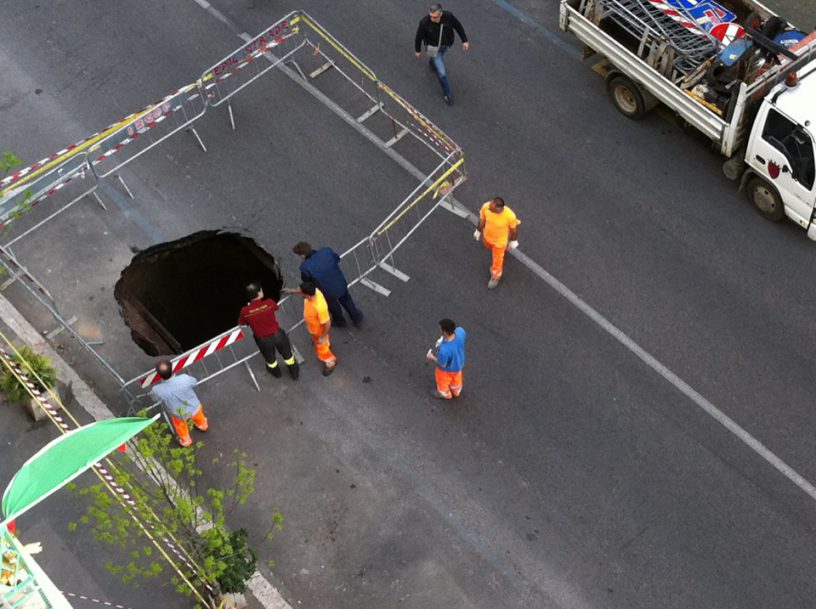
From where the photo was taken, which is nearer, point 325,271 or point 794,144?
point 325,271

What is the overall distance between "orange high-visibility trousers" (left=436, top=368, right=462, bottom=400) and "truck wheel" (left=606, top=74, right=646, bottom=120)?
17.4 feet

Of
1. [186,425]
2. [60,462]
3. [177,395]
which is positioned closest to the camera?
[60,462]

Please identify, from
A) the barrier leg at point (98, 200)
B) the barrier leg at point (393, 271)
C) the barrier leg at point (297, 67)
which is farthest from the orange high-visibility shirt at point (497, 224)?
the barrier leg at point (98, 200)

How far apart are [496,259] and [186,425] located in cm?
439

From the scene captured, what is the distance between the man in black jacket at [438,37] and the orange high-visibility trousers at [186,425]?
20.1 ft

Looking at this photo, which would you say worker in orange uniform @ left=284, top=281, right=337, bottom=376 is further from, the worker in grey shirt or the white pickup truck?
the white pickup truck

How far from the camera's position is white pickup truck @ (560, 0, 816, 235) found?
47.9 ft

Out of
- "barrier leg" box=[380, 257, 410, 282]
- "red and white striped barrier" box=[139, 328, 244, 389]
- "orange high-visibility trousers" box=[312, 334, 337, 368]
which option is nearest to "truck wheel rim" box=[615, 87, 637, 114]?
"barrier leg" box=[380, 257, 410, 282]

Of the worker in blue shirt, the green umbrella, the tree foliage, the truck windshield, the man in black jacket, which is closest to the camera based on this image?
the green umbrella

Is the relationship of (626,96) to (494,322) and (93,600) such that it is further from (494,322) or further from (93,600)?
(93,600)

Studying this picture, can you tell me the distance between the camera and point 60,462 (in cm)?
1073

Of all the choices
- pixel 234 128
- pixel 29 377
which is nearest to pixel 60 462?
pixel 29 377

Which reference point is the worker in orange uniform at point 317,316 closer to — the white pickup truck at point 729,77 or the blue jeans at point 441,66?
the blue jeans at point 441,66

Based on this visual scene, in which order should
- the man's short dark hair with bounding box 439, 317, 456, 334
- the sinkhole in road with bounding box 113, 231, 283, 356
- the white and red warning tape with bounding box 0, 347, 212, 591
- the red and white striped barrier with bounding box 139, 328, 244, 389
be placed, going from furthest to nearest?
the sinkhole in road with bounding box 113, 231, 283, 356, the red and white striped barrier with bounding box 139, 328, 244, 389, the man's short dark hair with bounding box 439, 317, 456, 334, the white and red warning tape with bounding box 0, 347, 212, 591
